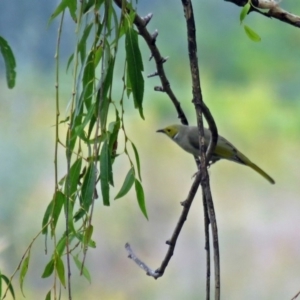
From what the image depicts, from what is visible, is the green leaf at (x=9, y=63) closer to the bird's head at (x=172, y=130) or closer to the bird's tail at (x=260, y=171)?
the bird's head at (x=172, y=130)

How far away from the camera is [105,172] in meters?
0.51

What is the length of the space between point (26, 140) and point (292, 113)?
59 cm

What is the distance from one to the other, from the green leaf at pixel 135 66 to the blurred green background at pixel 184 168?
754 millimetres

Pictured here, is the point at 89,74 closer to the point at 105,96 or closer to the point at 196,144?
the point at 105,96

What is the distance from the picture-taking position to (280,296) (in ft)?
4.33

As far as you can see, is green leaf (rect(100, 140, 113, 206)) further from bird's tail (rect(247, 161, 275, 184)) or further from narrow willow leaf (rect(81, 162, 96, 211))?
bird's tail (rect(247, 161, 275, 184))

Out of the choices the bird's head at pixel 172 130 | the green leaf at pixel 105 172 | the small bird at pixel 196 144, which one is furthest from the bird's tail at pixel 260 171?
the green leaf at pixel 105 172

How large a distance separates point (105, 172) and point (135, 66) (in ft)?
0.31

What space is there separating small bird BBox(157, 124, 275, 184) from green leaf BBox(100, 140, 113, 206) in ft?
1.74

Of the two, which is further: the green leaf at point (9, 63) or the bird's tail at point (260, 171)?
the bird's tail at point (260, 171)

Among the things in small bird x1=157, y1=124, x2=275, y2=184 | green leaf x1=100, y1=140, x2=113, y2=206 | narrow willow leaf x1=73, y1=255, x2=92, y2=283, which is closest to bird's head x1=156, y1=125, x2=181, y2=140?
small bird x1=157, y1=124, x2=275, y2=184

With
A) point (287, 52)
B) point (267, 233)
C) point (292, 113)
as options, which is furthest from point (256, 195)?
point (287, 52)

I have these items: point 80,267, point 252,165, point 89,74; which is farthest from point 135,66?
point 252,165

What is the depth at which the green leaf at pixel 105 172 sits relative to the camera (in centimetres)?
50
